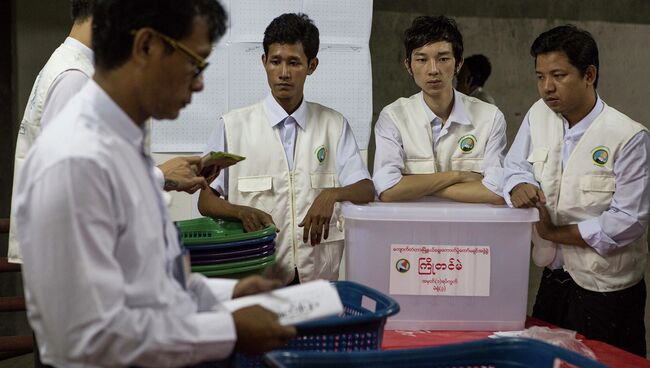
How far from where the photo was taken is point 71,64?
2.11 meters

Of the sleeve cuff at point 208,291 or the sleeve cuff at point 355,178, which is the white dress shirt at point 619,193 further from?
the sleeve cuff at point 208,291

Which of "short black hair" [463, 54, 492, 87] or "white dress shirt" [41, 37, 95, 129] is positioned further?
"short black hair" [463, 54, 492, 87]

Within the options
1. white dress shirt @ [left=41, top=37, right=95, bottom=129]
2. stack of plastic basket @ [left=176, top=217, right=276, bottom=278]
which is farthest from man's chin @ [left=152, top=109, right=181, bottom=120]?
white dress shirt @ [left=41, top=37, right=95, bottom=129]

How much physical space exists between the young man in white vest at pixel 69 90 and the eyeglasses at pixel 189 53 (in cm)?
82

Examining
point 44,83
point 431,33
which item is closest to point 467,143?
point 431,33

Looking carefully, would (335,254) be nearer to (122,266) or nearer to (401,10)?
(122,266)

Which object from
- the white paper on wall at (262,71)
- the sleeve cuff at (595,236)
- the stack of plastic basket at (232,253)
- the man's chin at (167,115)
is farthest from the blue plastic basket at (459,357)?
the white paper on wall at (262,71)

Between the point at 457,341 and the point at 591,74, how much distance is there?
1028 millimetres

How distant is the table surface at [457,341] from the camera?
195cm

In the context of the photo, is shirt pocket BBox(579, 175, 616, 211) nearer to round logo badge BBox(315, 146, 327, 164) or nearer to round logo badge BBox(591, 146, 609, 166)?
round logo badge BBox(591, 146, 609, 166)

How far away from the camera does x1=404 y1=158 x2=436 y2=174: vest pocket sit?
269 cm

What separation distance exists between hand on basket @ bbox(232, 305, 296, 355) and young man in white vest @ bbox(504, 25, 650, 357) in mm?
1221

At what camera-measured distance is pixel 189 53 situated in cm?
123

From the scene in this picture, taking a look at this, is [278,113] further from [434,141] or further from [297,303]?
[297,303]
